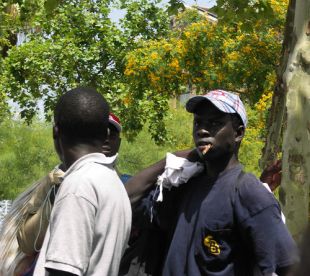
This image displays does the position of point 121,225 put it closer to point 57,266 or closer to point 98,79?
point 57,266

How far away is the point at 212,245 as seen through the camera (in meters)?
2.97

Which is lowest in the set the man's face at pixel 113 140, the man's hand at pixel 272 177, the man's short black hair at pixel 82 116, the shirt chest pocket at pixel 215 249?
the shirt chest pocket at pixel 215 249

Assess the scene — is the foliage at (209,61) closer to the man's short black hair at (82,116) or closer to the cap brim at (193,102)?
the cap brim at (193,102)

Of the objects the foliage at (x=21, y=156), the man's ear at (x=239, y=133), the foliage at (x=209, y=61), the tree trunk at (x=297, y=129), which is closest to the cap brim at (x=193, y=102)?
the man's ear at (x=239, y=133)

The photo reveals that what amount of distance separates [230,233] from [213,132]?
1.37ft

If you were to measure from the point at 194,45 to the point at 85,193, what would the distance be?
11754mm

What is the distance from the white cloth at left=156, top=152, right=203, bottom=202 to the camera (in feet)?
10.5

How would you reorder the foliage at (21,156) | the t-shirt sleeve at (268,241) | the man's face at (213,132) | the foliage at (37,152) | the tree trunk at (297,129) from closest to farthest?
the t-shirt sleeve at (268,241) → the man's face at (213,132) → the tree trunk at (297,129) → the foliage at (37,152) → the foliage at (21,156)

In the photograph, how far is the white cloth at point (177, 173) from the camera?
3193 mm

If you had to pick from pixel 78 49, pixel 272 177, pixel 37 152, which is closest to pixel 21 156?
pixel 37 152

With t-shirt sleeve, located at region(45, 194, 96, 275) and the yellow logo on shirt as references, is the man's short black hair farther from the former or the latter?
the yellow logo on shirt

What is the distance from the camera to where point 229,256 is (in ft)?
9.73

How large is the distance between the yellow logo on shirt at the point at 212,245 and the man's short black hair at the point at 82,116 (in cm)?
54

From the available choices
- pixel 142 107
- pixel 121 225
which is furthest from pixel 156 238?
pixel 142 107
